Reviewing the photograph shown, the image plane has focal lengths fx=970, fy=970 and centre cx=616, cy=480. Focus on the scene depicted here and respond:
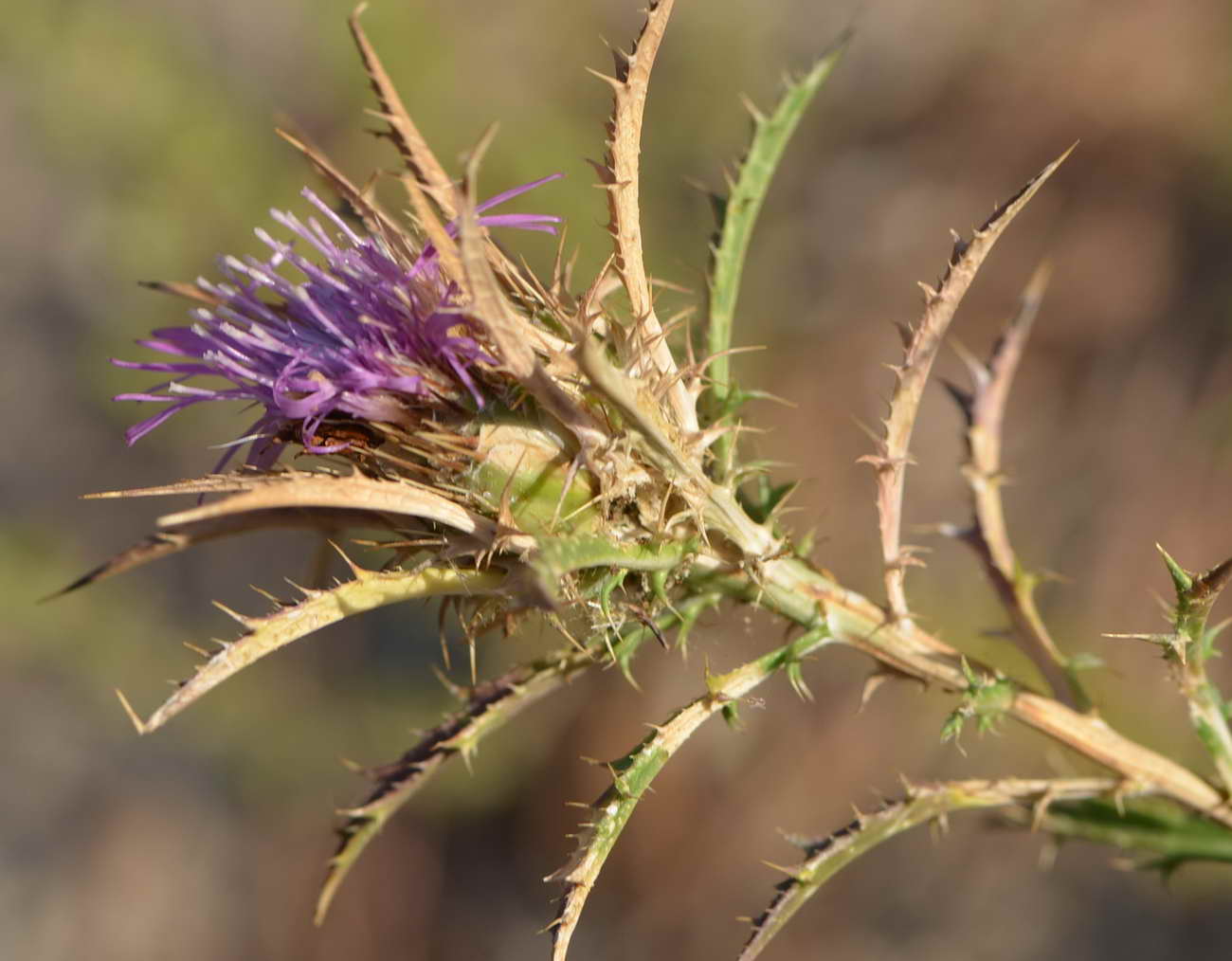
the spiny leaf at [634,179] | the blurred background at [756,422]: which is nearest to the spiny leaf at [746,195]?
the spiny leaf at [634,179]

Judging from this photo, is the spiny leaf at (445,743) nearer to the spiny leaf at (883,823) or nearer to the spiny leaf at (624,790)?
the spiny leaf at (624,790)

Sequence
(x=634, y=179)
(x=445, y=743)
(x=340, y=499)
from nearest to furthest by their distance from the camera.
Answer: (x=340, y=499) → (x=634, y=179) → (x=445, y=743)

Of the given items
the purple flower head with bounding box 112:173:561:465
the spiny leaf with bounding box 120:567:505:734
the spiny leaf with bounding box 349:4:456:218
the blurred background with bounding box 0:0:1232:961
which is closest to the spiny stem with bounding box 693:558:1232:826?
the spiny leaf with bounding box 120:567:505:734

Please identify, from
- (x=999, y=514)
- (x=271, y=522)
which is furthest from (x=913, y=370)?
(x=271, y=522)

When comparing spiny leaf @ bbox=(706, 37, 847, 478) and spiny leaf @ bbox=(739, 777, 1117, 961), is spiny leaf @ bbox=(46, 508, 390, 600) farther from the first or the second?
spiny leaf @ bbox=(739, 777, 1117, 961)

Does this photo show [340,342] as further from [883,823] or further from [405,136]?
[883,823]
